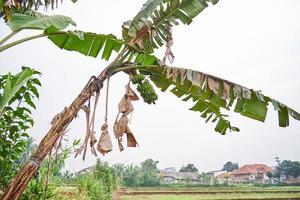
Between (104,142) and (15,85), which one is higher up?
(15,85)

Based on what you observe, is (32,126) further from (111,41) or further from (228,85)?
(228,85)

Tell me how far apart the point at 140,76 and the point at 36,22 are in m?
1.26

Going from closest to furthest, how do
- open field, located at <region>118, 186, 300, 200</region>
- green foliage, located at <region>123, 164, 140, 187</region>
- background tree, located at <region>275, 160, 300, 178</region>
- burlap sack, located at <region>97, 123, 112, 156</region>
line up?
1. burlap sack, located at <region>97, 123, 112, 156</region>
2. open field, located at <region>118, 186, 300, 200</region>
3. green foliage, located at <region>123, 164, 140, 187</region>
4. background tree, located at <region>275, 160, 300, 178</region>

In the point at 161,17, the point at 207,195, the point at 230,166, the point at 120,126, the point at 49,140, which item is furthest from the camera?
the point at 230,166

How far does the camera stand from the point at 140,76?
127 inches

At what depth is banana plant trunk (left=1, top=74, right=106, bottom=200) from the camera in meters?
2.15

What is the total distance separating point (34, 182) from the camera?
3678 millimetres

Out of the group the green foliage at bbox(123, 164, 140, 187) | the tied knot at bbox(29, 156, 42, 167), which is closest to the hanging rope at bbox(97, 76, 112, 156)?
the tied knot at bbox(29, 156, 42, 167)

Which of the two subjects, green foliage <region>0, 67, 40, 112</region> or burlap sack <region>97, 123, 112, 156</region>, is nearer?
green foliage <region>0, 67, 40, 112</region>

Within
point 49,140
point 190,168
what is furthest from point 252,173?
point 49,140

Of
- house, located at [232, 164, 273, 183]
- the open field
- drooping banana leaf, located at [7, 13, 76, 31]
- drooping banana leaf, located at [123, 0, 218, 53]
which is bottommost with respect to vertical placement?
the open field

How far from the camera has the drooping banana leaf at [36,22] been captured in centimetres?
215

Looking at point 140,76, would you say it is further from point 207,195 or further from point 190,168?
point 190,168

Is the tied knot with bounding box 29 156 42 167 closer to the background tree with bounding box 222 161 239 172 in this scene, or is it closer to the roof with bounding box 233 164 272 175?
the roof with bounding box 233 164 272 175
